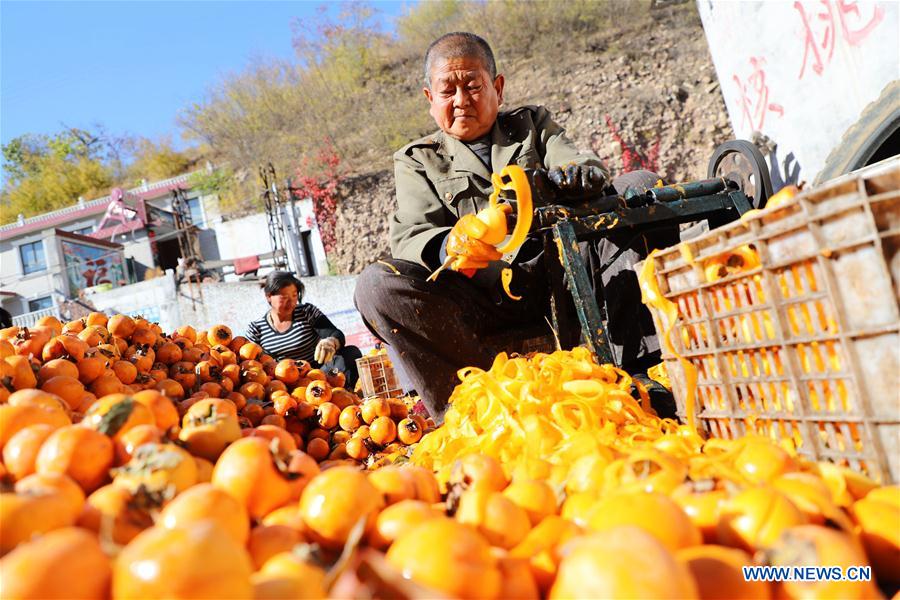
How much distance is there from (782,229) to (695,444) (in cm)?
78

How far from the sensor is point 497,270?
3.14 meters

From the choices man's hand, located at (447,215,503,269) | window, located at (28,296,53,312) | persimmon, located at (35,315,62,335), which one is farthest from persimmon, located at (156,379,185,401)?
window, located at (28,296,53,312)

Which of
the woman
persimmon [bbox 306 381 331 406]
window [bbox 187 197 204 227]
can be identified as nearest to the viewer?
persimmon [bbox 306 381 331 406]

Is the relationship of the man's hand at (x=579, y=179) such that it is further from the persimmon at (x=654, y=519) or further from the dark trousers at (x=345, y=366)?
the dark trousers at (x=345, y=366)

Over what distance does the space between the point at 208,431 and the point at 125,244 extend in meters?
31.3

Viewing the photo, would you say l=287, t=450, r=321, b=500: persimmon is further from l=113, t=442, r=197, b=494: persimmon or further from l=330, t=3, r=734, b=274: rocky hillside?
l=330, t=3, r=734, b=274: rocky hillside

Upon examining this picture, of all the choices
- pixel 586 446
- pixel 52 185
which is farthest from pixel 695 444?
pixel 52 185

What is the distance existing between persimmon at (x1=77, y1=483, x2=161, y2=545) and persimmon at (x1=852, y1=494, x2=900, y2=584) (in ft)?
4.74

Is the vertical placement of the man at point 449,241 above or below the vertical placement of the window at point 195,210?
below

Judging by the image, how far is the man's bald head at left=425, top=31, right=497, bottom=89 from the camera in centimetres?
316

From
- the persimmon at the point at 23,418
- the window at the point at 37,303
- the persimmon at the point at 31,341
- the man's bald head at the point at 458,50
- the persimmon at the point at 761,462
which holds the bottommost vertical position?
the persimmon at the point at 761,462

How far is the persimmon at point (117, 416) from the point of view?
1.42 metres

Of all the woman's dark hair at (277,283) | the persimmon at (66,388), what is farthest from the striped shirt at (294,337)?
the persimmon at (66,388)

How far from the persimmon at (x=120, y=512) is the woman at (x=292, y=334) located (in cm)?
504
